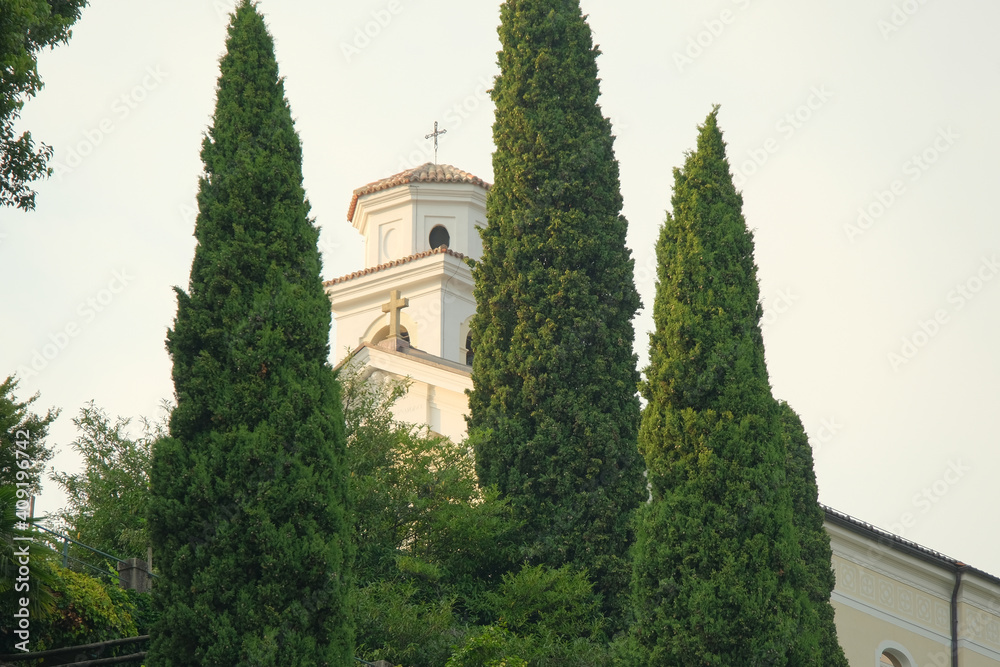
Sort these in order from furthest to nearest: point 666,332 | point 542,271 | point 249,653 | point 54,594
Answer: point 542,271 < point 666,332 < point 54,594 < point 249,653

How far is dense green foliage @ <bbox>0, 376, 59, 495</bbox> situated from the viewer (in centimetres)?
1502

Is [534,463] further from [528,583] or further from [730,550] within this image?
[730,550]

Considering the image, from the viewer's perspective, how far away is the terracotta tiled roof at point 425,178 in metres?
34.4

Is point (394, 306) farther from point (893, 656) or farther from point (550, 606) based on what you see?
point (893, 656)

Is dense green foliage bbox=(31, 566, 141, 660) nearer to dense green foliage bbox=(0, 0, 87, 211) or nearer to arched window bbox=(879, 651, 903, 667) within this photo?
dense green foliage bbox=(0, 0, 87, 211)

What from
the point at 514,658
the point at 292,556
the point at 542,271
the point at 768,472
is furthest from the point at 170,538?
the point at 542,271

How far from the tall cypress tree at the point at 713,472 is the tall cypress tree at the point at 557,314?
2758mm

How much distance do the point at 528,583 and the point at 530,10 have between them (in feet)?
33.7

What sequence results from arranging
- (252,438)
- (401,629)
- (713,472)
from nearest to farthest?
1. (252,438)
2. (713,472)
3. (401,629)

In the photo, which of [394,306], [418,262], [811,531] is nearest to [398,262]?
[418,262]

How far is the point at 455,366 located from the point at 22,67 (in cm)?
1742

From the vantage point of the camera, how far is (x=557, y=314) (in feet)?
72.2

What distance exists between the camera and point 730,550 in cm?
1705
